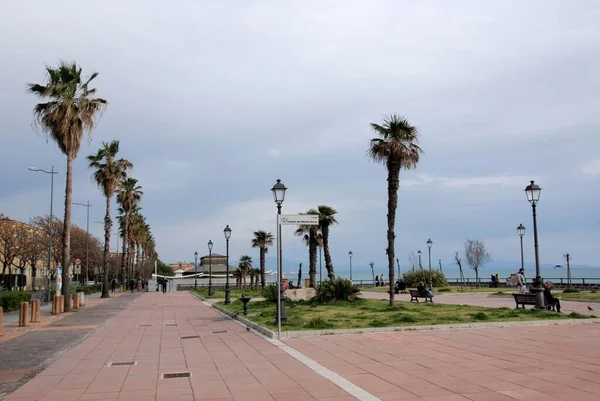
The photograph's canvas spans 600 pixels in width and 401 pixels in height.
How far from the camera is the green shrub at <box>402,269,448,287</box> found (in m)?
48.1

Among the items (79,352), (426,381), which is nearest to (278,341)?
(79,352)

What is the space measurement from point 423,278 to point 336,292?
22.3 m

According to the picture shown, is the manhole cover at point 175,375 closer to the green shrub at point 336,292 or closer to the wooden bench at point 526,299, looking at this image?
the wooden bench at point 526,299

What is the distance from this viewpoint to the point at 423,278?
47.7 meters

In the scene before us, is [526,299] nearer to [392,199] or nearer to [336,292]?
[392,199]

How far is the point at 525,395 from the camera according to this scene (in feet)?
24.8

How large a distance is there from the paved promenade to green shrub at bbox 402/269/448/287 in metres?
32.7

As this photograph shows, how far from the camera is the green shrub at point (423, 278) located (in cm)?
4809

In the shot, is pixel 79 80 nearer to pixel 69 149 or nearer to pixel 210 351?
pixel 69 149

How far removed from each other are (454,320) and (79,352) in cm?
1076

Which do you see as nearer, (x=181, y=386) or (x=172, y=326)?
(x=181, y=386)

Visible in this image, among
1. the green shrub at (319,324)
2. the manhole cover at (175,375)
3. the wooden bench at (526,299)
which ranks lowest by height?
the manhole cover at (175,375)

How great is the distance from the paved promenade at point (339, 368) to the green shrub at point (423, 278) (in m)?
32.7

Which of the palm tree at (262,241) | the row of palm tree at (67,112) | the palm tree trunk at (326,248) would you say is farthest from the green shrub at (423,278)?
the row of palm tree at (67,112)
